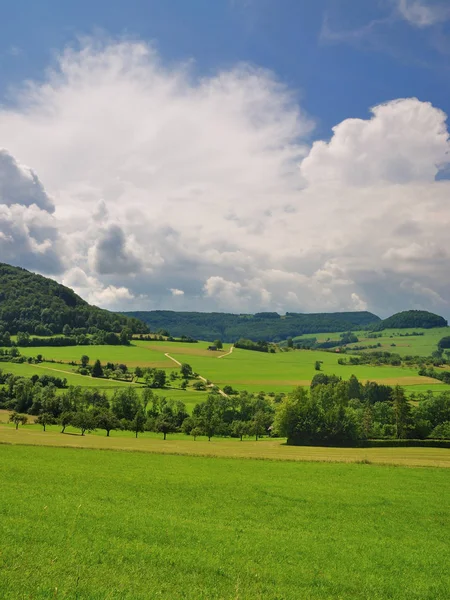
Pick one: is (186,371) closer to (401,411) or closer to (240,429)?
(240,429)

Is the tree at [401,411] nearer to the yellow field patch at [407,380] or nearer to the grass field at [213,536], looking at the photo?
the yellow field patch at [407,380]

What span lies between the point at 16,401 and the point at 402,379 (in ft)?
494

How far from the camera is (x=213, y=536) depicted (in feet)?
74.3

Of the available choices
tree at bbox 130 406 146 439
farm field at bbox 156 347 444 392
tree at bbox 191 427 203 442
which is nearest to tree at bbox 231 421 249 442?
Result: tree at bbox 191 427 203 442

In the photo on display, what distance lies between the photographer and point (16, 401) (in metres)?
131

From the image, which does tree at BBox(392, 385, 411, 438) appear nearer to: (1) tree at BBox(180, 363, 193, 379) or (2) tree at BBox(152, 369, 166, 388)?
(2) tree at BBox(152, 369, 166, 388)

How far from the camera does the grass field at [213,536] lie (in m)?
16.8

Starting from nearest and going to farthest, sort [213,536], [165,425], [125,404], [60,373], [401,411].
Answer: [213,536] < [165,425] < [401,411] < [125,404] < [60,373]

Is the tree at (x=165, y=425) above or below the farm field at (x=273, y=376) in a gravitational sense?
below

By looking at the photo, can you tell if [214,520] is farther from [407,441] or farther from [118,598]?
[407,441]

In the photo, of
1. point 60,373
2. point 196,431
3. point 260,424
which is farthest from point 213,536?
point 60,373

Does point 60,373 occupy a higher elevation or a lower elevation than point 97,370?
lower

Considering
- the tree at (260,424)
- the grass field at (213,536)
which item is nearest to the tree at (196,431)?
the tree at (260,424)

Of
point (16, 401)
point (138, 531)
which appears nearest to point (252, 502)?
point (138, 531)
